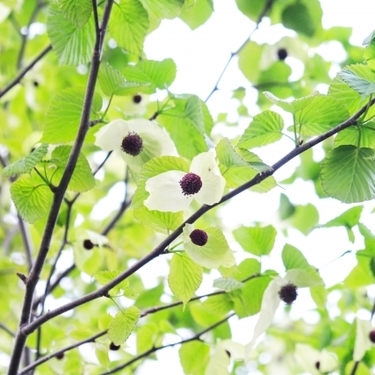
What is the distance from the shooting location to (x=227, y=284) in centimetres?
58

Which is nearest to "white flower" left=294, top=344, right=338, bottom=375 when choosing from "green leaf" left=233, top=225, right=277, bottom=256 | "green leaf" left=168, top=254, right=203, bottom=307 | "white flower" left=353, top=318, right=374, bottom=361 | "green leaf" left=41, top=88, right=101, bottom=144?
"white flower" left=353, top=318, right=374, bottom=361

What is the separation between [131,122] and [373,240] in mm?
298

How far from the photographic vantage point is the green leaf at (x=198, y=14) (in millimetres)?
718

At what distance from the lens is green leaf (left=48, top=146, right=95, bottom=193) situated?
1.65ft

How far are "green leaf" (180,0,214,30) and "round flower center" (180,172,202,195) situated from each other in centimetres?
34

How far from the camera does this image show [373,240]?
0.63 metres

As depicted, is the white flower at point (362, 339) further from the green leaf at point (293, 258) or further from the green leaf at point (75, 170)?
the green leaf at point (75, 170)

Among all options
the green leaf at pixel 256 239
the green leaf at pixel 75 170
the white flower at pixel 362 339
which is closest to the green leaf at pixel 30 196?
the green leaf at pixel 75 170

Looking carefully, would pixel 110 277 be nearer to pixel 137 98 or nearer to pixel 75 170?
pixel 75 170

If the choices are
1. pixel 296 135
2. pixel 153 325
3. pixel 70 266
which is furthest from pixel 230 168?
pixel 70 266

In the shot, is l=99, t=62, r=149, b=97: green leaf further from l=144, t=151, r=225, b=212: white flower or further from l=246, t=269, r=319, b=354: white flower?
l=246, t=269, r=319, b=354: white flower

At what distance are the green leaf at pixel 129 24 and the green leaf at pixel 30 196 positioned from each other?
0.50 ft

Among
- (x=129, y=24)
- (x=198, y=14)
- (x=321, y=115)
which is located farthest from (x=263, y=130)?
(x=198, y=14)

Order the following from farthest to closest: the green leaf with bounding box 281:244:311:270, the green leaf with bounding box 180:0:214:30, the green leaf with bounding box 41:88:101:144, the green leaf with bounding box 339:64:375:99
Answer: the green leaf with bounding box 180:0:214:30 < the green leaf with bounding box 281:244:311:270 < the green leaf with bounding box 41:88:101:144 < the green leaf with bounding box 339:64:375:99
